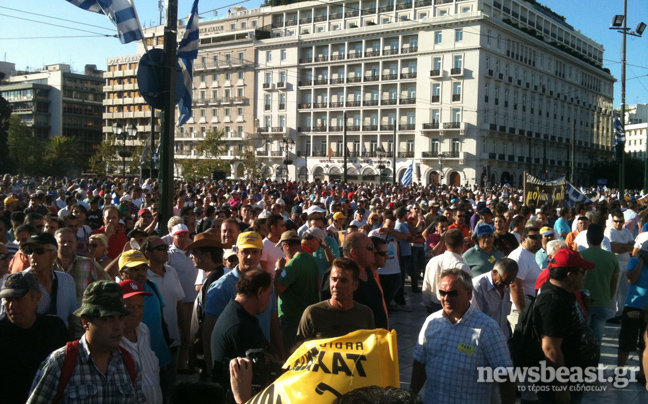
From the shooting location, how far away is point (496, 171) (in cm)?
6116

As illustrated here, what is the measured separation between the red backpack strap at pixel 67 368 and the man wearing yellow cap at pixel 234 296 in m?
1.34

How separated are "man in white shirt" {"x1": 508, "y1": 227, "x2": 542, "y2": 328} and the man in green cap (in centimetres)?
366

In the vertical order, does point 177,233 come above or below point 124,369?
above

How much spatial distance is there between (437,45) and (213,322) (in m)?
60.0

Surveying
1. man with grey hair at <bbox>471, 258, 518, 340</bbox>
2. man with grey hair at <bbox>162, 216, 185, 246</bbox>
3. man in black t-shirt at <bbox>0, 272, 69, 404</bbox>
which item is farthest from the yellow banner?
man with grey hair at <bbox>162, 216, 185, 246</bbox>

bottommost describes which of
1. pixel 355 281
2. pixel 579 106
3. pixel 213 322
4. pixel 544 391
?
pixel 544 391

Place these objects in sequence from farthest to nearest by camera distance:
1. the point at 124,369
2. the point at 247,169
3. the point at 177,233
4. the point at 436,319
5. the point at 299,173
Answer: the point at 299,173 < the point at 247,169 < the point at 177,233 < the point at 436,319 < the point at 124,369

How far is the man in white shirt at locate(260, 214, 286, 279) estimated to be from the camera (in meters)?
6.38

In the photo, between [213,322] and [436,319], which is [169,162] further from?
[436,319]

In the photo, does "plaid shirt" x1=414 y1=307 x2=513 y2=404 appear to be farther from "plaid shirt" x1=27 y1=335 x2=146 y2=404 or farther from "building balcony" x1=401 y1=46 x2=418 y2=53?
"building balcony" x1=401 y1=46 x2=418 y2=53

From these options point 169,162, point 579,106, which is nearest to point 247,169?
point 579,106

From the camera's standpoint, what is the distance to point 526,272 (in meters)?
6.08

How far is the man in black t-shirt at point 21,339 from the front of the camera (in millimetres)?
3434

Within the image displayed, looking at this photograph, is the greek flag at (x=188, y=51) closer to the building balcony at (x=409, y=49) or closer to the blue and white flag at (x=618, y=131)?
the blue and white flag at (x=618, y=131)
